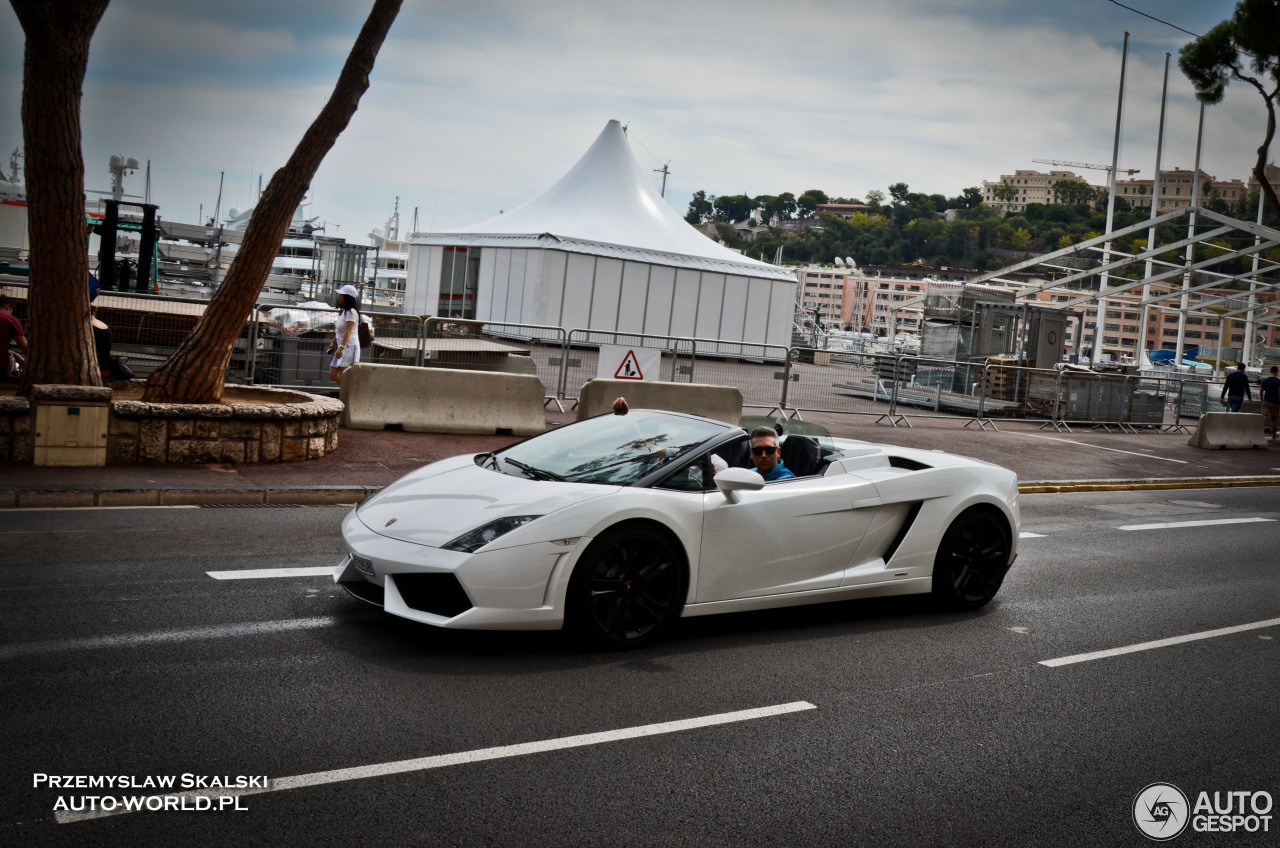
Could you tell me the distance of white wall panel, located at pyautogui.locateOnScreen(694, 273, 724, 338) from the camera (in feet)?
126

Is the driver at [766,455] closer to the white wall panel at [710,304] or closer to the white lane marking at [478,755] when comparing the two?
the white lane marking at [478,755]

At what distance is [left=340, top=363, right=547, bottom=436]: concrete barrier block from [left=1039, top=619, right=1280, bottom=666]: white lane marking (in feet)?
29.5

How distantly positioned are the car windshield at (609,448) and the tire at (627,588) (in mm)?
409

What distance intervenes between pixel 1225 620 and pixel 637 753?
550cm

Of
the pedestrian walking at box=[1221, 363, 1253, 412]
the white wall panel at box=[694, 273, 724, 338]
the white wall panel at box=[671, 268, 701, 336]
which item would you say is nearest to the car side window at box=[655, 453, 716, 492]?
the pedestrian walking at box=[1221, 363, 1253, 412]

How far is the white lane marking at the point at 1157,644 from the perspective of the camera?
6.51 meters

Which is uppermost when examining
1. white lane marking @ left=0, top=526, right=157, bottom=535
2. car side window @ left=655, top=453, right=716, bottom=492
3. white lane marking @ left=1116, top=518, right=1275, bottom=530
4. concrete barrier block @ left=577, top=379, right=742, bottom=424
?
concrete barrier block @ left=577, top=379, right=742, bottom=424

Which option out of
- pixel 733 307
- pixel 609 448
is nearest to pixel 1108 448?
pixel 609 448

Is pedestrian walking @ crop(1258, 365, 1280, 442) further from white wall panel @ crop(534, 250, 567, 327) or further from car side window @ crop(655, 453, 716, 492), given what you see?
car side window @ crop(655, 453, 716, 492)

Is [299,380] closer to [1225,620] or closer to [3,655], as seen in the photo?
[3,655]

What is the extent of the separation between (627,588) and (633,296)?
105 ft

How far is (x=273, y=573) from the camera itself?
6.84 meters

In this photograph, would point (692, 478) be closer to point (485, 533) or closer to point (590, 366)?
point (485, 533)

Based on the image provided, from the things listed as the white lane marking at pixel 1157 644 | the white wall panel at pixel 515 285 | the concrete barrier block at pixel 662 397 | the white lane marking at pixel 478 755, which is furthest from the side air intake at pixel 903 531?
the white wall panel at pixel 515 285
